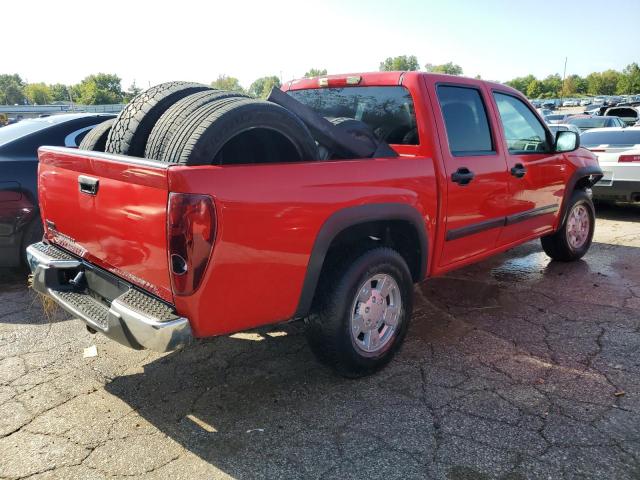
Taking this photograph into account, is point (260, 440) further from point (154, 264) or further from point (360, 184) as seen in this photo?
point (360, 184)

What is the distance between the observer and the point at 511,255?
6230 millimetres

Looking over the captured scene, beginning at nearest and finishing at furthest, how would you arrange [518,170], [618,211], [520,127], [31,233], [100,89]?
[518,170] < [520,127] < [31,233] < [618,211] < [100,89]

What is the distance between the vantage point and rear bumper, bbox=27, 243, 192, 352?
2.27 m

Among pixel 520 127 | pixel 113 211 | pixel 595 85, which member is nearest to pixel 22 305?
pixel 113 211

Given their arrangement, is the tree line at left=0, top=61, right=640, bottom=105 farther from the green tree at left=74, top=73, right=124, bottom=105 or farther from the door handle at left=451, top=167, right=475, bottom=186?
the door handle at left=451, top=167, right=475, bottom=186

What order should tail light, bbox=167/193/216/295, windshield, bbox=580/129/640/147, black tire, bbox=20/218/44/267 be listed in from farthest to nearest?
windshield, bbox=580/129/640/147 < black tire, bbox=20/218/44/267 < tail light, bbox=167/193/216/295

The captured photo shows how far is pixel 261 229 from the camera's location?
7.86 feet

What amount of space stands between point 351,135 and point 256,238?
1.24m

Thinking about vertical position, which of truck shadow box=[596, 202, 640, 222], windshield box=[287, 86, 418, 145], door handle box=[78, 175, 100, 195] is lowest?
truck shadow box=[596, 202, 640, 222]

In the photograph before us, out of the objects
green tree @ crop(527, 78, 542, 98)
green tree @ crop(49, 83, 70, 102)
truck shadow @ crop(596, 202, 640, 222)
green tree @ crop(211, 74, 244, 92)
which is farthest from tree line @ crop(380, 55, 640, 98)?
truck shadow @ crop(596, 202, 640, 222)

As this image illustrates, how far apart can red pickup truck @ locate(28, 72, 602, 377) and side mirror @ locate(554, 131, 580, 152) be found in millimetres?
553

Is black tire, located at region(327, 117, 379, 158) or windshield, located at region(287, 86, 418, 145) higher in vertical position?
windshield, located at region(287, 86, 418, 145)

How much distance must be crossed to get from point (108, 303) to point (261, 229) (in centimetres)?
106

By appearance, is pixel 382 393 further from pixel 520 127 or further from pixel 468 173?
pixel 520 127
